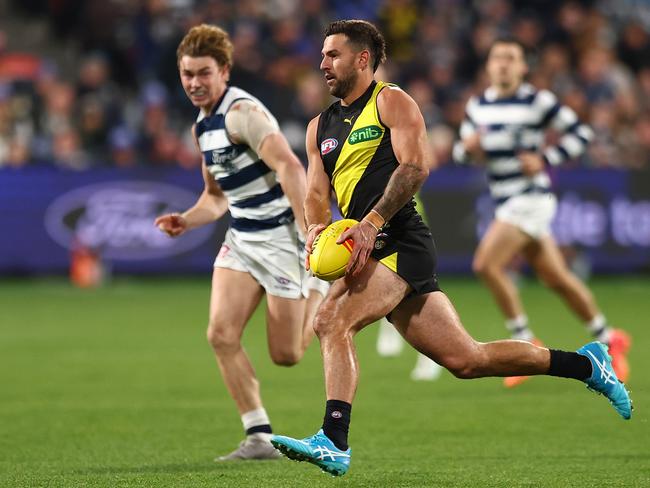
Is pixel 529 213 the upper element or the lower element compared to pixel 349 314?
lower

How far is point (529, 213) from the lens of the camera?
10805 millimetres

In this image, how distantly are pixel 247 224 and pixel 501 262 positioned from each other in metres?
3.47

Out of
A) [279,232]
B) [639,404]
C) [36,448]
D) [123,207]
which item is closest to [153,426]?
[36,448]

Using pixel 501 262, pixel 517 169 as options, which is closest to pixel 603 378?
pixel 501 262

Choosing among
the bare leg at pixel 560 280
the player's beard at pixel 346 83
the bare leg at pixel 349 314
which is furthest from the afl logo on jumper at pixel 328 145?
the bare leg at pixel 560 280

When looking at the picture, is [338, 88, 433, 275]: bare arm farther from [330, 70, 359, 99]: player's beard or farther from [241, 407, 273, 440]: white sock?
[241, 407, 273, 440]: white sock

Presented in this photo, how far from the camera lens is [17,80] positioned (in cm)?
2045

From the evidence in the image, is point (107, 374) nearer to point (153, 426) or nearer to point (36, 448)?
point (153, 426)

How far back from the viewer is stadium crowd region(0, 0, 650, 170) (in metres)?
19.7

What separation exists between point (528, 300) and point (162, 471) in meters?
10.6

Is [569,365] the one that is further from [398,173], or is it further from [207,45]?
[207,45]

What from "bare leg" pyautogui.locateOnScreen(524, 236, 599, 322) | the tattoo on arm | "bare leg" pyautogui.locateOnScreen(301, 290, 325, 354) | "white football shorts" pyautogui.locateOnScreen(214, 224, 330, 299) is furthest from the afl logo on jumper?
"bare leg" pyautogui.locateOnScreen(524, 236, 599, 322)

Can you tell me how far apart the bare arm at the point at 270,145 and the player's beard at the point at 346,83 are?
41.2 inches

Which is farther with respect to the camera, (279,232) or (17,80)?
(17,80)
